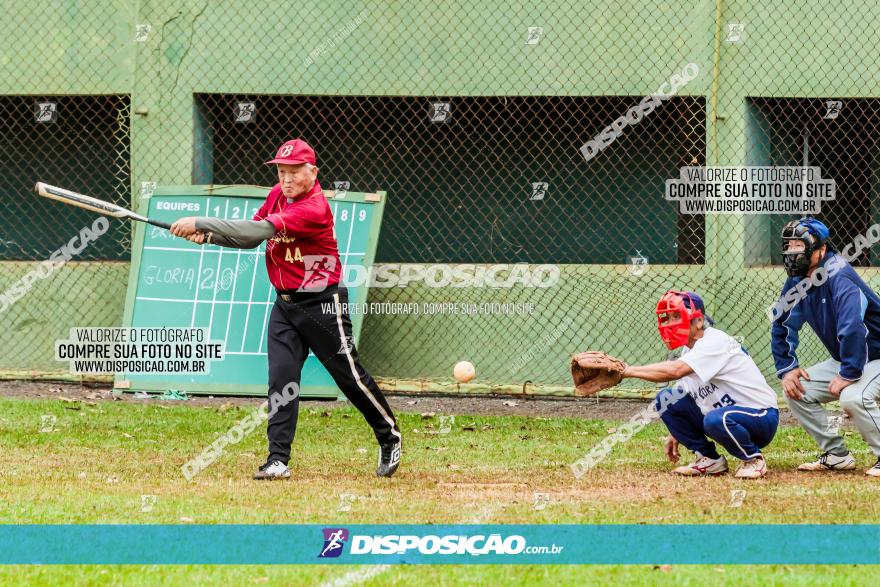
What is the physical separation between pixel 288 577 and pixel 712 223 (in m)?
7.64

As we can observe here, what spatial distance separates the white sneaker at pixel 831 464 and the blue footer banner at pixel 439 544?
7.07 feet

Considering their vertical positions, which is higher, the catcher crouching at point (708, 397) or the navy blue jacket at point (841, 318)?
the navy blue jacket at point (841, 318)

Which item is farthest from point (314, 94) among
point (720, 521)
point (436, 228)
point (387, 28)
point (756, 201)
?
point (720, 521)

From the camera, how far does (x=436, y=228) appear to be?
12914mm

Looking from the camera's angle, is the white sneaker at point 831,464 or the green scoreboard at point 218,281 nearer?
the white sneaker at point 831,464

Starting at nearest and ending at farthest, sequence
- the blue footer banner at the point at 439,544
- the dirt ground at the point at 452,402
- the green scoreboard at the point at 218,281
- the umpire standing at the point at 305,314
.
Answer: the blue footer banner at the point at 439,544 < the umpire standing at the point at 305,314 < the dirt ground at the point at 452,402 < the green scoreboard at the point at 218,281

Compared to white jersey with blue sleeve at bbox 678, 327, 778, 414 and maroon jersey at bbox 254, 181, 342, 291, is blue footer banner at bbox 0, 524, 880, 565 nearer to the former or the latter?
white jersey with blue sleeve at bbox 678, 327, 778, 414

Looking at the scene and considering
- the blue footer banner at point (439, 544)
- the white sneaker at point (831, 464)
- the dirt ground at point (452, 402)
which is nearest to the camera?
the blue footer banner at point (439, 544)

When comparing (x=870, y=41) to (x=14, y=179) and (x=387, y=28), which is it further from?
(x=14, y=179)

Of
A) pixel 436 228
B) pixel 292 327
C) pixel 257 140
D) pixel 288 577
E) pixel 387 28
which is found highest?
pixel 387 28

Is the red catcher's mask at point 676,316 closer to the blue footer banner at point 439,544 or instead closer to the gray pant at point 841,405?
the gray pant at point 841,405

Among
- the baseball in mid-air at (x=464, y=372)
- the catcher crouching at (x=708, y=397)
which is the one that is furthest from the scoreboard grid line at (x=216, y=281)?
the catcher crouching at (x=708, y=397)

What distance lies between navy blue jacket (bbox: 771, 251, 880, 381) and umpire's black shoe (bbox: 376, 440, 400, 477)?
8.27 feet

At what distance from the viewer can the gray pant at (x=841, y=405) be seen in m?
7.52
